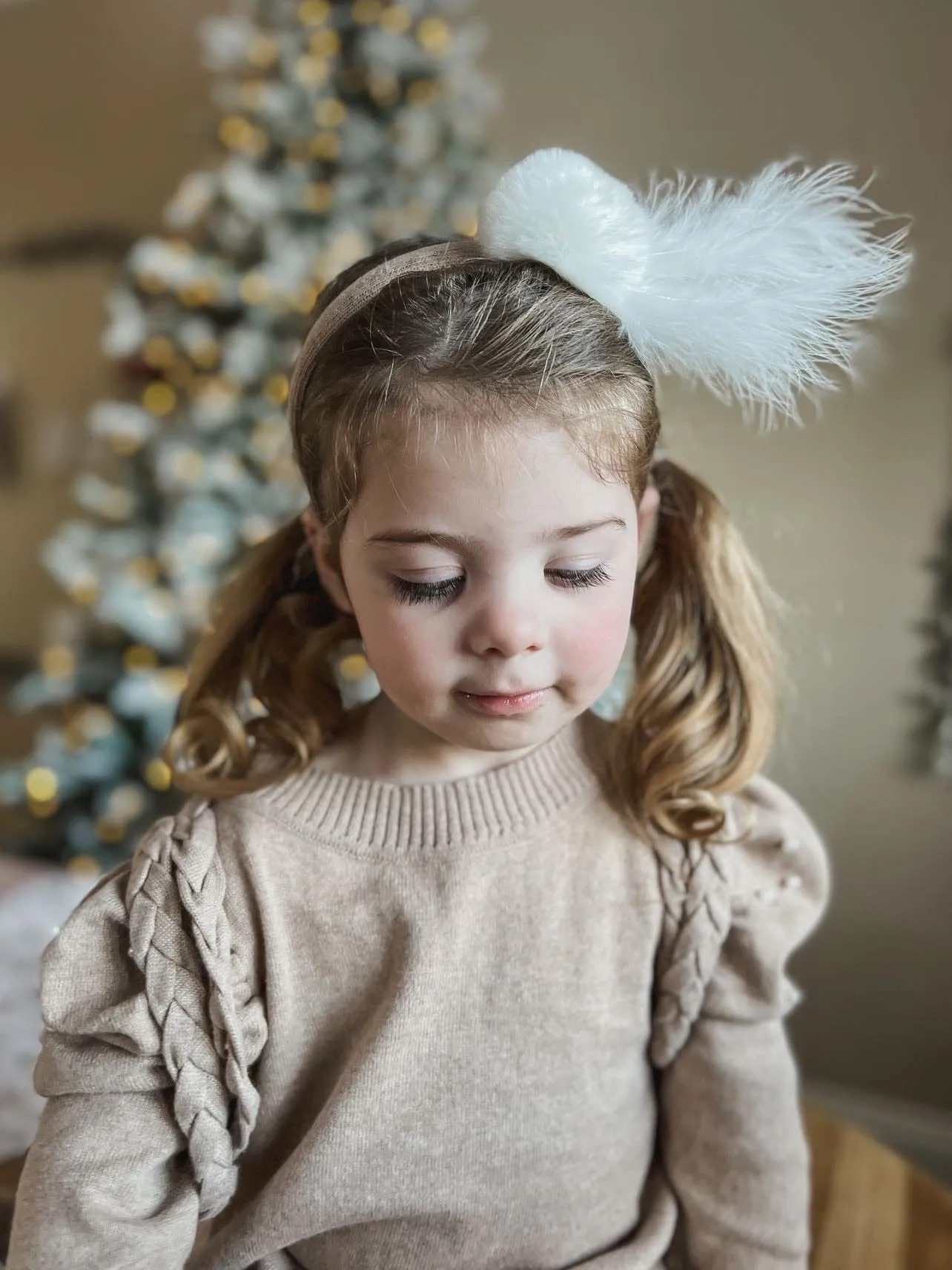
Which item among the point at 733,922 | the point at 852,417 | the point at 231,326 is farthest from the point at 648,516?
the point at 231,326

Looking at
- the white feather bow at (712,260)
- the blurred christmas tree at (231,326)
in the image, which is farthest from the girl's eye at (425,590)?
the blurred christmas tree at (231,326)

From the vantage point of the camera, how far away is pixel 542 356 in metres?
→ 0.65

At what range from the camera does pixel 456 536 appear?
64 cm

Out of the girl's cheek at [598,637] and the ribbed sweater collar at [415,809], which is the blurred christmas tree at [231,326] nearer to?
the ribbed sweater collar at [415,809]

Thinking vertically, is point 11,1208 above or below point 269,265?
below

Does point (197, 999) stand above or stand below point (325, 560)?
below

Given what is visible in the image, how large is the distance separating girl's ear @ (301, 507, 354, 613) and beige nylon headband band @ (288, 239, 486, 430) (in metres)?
0.11

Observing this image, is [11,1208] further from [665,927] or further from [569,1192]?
[665,927]

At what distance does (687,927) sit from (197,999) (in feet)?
1.28

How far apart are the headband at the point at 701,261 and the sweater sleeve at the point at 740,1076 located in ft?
1.31

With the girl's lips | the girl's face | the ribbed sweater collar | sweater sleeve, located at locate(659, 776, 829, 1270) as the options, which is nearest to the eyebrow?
the girl's face

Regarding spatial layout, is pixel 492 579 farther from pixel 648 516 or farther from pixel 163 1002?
pixel 163 1002

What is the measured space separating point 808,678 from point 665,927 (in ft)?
1.66

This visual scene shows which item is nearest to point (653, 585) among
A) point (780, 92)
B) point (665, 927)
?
point (665, 927)
